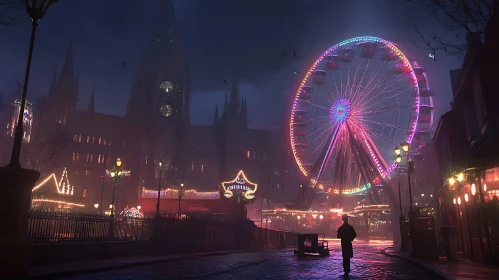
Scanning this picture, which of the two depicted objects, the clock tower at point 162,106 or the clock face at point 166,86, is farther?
the clock face at point 166,86

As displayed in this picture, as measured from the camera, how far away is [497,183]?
17609mm

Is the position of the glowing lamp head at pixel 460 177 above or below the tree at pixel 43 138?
below

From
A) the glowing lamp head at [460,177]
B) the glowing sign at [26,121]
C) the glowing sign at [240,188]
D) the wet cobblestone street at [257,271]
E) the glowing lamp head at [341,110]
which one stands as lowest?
the wet cobblestone street at [257,271]

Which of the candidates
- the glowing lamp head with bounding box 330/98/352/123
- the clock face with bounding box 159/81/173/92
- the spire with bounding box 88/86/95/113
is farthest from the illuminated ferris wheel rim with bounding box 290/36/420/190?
the spire with bounding box 88/86/95/113

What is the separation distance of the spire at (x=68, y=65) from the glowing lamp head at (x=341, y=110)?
76910 mm

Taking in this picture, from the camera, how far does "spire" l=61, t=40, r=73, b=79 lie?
99.4 m

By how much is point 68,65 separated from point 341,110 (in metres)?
80.5

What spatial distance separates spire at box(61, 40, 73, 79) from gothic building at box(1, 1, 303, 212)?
164mm

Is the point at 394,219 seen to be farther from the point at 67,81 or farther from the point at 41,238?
the point at 67,81

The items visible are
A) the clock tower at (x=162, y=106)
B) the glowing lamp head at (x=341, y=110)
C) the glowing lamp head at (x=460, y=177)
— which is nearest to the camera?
the glowing lamp head at (x=460, y=177)

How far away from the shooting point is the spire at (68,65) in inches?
3912

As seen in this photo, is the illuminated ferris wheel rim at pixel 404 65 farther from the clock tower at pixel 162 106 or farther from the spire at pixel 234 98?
the spire at pixel 234 98

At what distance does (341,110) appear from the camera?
47.4m

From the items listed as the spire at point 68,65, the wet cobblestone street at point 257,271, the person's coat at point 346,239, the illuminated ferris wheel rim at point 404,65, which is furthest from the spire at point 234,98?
the person's coat at point 346,239
